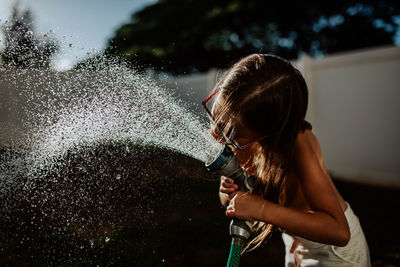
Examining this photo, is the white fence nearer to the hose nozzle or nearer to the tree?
the tree

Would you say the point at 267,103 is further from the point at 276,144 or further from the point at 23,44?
the point at 23,44

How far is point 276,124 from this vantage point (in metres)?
1.64

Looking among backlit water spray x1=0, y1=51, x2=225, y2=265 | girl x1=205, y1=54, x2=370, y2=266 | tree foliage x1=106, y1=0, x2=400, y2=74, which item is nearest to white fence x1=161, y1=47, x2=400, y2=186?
backlit water spray x1=0, y1=51, x2=225, y2=265

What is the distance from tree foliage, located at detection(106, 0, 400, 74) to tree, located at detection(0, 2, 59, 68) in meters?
13.9

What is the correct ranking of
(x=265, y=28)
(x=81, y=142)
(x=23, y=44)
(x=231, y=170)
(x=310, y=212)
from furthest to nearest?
(x=265, y=28), (x=81, y=142), (x=23, y=44), (x=231, y=170), (x=310, y=212)

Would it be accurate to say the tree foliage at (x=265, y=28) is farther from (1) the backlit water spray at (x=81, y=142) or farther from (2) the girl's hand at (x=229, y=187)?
(2) the girl's hand at (x=229, y=187)

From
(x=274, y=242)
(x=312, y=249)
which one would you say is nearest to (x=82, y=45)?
Answer: (x=312, y=249)

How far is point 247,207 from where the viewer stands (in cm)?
154

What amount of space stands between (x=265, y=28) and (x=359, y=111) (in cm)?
1135

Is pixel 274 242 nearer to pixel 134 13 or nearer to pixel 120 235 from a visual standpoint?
pixel 120 235

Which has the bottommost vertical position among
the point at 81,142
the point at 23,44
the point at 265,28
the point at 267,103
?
the point at 265,28

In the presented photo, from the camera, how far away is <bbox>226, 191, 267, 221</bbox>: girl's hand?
5.00 feet

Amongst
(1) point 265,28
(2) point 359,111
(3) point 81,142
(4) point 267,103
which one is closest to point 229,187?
(4) point 267,103

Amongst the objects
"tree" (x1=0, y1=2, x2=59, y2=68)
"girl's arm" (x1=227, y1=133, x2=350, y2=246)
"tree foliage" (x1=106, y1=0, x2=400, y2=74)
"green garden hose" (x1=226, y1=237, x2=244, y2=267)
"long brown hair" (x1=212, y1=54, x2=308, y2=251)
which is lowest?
"tree foliage" (x1=106, y1=0, x2=400, y2=74)
